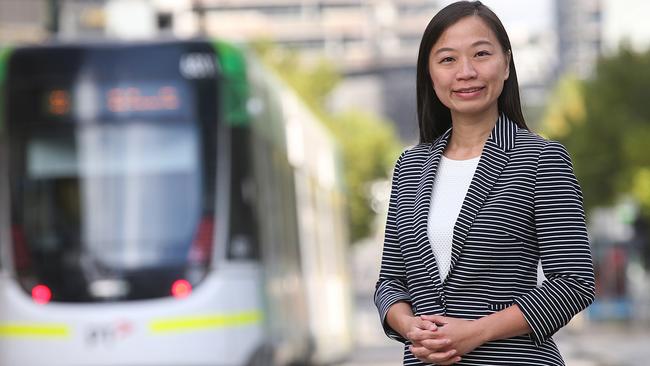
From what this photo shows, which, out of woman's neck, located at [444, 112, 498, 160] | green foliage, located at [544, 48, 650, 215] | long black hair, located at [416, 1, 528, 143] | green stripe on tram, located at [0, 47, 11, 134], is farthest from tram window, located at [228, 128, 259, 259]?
green foliage, located at [544, 48, 650, 215]

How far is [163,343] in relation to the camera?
12281mm

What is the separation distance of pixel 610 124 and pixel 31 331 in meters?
35.7

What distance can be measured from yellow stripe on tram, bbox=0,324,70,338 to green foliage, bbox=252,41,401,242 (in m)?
41.0

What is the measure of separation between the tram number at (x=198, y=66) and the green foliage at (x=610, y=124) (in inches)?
1151

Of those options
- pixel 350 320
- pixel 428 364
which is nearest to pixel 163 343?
pixel 428 364

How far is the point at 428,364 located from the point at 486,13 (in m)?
0.78

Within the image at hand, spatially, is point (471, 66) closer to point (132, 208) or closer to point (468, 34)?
point (468, 34)

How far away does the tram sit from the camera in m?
12.3

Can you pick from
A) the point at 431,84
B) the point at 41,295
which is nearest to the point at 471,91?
the point at 431,84

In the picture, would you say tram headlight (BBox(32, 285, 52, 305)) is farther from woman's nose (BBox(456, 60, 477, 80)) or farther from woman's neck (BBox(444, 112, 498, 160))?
woman's nose (BBox(456, 60, 477, 80))

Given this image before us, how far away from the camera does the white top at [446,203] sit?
348 cm

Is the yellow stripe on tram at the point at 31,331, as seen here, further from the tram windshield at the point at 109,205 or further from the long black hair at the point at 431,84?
the long black hair at the point at 431,84

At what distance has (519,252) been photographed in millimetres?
3436

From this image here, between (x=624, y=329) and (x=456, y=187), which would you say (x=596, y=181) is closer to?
(x=624, y=329)
